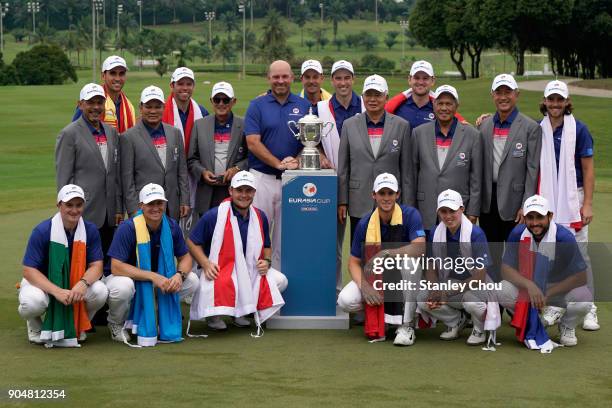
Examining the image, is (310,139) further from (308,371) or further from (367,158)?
(308,371)

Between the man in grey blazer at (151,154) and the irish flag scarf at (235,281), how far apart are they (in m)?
0.85

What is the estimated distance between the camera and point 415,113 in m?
10.4

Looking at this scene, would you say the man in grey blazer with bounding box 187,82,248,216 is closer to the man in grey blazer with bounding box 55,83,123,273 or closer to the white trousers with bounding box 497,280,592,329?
the man in grey blazer with bounding box 55,83,123,273

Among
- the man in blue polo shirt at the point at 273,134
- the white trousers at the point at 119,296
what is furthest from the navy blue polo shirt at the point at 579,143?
the white trousers at the point at 119,296

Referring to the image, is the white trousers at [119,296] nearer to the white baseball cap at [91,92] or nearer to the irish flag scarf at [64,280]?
the irish flag scarf at [64,280]

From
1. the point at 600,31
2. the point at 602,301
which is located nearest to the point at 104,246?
the point at 602,301

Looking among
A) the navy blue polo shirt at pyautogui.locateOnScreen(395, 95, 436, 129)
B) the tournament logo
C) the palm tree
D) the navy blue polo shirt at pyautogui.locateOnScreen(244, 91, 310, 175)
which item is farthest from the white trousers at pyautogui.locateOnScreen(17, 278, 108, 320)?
the palm tree

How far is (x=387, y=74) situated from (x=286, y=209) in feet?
282

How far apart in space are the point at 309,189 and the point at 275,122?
101 centimetres

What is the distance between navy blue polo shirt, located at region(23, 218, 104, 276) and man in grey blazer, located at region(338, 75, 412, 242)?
2.27 meters

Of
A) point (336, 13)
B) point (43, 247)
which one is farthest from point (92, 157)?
point (336, 13)

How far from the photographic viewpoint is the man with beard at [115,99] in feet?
34.8

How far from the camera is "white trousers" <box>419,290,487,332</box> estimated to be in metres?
8.89

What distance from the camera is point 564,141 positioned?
9.56m
